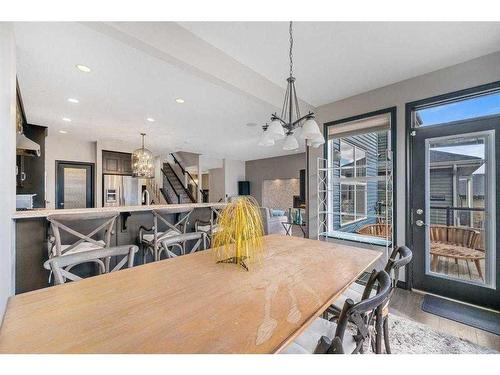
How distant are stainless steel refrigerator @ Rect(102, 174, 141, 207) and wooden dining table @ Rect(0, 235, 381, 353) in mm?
5960

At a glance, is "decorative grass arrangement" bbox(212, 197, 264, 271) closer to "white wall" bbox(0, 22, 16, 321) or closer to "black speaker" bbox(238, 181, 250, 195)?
"white wall" bbox(0, 22, 16, 321)

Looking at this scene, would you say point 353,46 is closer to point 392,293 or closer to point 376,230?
point 392,293

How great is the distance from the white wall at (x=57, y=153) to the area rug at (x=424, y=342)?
703 centimetres

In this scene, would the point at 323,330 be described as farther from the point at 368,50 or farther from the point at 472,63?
the point at 472,63

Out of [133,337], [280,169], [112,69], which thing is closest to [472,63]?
[133,337]

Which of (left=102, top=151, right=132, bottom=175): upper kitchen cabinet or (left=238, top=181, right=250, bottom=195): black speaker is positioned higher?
(left=102, top=151, right=132, bottom=175): upper kitchen cabinet

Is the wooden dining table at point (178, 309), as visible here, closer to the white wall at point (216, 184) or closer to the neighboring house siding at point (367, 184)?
the neighboring house siding at point (367, 184)

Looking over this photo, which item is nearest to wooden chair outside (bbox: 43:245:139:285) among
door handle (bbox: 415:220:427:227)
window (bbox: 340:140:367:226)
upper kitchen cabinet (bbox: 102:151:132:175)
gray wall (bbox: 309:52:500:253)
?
gray wall (bbox: 309:52:500:253)

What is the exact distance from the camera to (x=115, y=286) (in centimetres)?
112

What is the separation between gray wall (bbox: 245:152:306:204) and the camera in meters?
8.46

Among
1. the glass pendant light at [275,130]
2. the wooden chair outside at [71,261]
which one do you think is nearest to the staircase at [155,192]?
the wooden chair outside at [71,261]

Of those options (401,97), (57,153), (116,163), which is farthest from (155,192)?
(401,97)

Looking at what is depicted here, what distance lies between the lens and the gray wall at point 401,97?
2404mm
